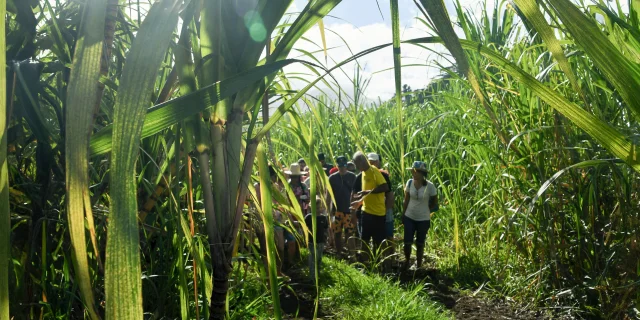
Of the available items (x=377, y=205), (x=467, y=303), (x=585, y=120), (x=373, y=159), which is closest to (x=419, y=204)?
(x=377, y=205)

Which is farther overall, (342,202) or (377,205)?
(342,202)

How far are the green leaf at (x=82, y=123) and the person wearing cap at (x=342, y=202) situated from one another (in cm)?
820

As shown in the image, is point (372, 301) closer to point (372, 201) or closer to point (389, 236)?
point (372, 201)

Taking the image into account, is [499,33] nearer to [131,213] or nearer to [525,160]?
[525,160]

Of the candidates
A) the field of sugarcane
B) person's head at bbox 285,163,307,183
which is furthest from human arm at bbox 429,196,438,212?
the field of sugarcane

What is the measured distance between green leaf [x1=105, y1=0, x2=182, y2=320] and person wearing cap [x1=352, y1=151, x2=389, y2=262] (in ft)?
24.2

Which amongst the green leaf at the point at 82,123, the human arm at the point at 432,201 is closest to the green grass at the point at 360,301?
the human arm at the point at 432,201

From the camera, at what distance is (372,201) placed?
8.21 m

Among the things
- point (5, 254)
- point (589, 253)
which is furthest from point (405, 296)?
point (5, 254)

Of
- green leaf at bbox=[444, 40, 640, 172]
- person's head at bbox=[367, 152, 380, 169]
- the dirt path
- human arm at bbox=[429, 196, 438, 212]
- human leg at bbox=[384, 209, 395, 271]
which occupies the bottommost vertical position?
the dirt path

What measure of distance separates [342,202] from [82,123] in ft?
28.6

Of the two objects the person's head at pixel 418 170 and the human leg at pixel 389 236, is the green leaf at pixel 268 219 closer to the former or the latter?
the person's head at pixel 418 170

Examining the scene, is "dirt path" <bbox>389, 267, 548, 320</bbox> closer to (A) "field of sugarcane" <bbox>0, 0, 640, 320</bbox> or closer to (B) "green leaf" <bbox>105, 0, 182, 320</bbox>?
(A) "field of sugarcane" <bbox>0, 0, 640, 320</bbox>

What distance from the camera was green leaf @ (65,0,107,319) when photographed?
1.52 ft
